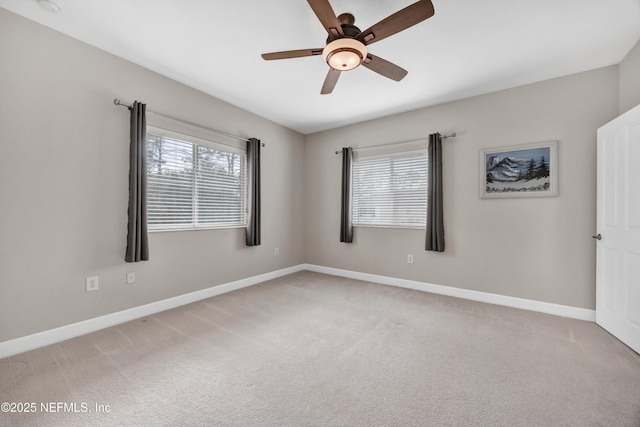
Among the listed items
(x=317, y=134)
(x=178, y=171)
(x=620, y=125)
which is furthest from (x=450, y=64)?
(x=178, y=171)

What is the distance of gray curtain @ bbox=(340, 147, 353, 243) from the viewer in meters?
4.46

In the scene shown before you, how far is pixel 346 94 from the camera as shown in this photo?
342cm

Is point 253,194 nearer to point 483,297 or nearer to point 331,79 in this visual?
point 331,79

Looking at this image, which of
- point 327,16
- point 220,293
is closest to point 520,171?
point 327,16

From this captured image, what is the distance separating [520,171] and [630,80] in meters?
1.16

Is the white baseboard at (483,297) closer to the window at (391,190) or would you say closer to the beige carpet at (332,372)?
the beige carpet at (332,372)

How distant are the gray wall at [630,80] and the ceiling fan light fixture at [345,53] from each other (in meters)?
2.64

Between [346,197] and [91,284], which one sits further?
[346,197]

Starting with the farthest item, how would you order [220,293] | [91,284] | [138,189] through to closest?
[220,293] → [138,189] → [91,284]

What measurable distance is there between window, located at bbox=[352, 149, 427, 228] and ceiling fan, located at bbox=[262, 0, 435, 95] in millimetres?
1931

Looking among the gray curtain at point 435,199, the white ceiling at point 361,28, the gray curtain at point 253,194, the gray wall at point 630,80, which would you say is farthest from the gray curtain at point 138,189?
the gray wall at point 630,80

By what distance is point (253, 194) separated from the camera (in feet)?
12.8

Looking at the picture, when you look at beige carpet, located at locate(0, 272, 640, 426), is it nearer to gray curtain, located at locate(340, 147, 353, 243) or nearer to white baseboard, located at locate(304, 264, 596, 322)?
white baseboard, located at locate(304, 264, 596, 322)

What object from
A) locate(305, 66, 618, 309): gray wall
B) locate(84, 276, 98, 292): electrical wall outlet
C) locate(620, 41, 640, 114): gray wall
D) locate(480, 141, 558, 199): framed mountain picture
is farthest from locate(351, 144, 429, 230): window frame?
locate(84, 276, 98, 292): electrical wall outlet
